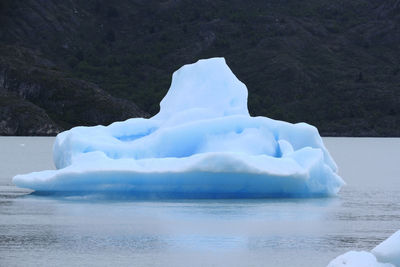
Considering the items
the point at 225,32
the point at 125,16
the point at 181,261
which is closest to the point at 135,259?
the point at 181,261

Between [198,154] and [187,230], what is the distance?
551 cm

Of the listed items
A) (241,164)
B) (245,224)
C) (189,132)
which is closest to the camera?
(245,224)

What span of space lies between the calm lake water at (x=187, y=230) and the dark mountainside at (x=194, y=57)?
93.2 metres

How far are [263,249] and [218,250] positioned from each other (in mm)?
951

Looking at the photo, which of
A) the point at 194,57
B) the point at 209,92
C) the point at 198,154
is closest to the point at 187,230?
the point at 198,154

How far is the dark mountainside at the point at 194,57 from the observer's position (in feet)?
426

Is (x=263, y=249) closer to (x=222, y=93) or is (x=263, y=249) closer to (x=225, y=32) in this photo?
(x=222, y=93)

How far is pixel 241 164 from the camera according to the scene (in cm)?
2739

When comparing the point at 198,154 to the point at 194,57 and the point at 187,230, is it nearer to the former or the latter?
the point at 187,230

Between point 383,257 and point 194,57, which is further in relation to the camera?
point 194,57

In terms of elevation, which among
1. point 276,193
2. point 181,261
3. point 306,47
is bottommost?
point 181,261

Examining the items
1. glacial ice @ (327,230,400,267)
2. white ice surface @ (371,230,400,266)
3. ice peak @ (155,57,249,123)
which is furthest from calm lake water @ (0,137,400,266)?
ice peak @ (155,57,249,123)

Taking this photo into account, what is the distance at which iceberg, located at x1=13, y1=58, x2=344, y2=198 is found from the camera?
27.8m

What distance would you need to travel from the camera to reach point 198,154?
27.9 m
